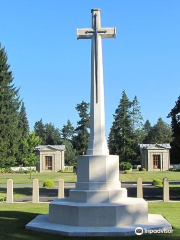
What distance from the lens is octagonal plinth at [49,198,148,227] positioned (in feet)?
30.7

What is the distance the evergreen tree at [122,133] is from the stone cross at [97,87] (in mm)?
61778

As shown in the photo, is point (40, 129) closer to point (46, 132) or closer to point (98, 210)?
point (46, 132)

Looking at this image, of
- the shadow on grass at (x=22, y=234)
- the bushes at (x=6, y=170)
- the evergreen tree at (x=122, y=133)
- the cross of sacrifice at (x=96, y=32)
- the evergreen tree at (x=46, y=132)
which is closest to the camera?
the shadow on grass at (x=22, y=234)

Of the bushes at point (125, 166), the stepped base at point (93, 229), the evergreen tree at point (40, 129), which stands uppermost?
the evergreen tree at point (40, 129)

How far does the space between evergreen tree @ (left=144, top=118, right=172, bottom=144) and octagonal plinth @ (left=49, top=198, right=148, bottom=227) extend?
83222 mm

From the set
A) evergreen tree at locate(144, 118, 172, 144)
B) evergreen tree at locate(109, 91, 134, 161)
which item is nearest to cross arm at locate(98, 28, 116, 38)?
evergreen tree at locate(109, 91, 134, 161)

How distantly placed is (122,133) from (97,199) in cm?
6460

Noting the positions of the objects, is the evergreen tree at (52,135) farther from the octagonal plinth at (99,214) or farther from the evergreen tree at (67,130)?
the octagonal plinth at (99,214)

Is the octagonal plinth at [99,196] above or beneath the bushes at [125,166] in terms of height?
above

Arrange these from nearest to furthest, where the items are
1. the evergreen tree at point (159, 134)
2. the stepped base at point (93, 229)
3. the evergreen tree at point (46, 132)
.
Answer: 1. the stepped base at point (93, 229)
2. the evergreen tree at point (159, 134)
3. the evergreen tree at point (46, 132)

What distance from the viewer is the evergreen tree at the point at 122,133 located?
7262 cm

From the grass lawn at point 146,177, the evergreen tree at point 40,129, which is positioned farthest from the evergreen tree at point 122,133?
the evergreen tree at point 40,129

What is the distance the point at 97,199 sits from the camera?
9.98 m

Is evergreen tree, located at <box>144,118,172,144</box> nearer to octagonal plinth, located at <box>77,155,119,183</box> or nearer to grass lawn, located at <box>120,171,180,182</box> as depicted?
grass lawn, located at <box>120,171,180,182</box>
